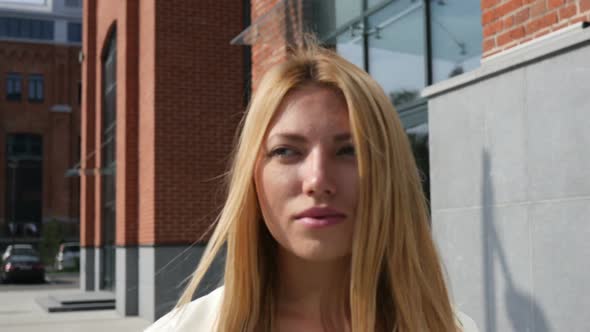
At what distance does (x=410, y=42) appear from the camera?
6902 mm

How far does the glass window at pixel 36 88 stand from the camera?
51.4 m

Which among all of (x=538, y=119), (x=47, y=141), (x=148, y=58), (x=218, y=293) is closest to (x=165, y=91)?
(x=148, y=58)

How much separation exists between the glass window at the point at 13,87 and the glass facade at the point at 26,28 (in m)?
2.93

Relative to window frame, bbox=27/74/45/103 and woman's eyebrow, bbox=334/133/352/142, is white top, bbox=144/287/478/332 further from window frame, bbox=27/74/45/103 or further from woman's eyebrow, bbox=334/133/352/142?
window frame, bbox=27/74/45/103

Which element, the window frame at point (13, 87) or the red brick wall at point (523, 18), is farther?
the window frame at point (13, 87)

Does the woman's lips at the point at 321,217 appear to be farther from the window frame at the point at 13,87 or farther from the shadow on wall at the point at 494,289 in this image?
the window frame at the point at 13,87

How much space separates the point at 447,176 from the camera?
490 cm

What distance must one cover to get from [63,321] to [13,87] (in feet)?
130

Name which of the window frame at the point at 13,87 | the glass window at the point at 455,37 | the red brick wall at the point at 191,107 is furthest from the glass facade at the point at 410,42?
the window frame at the point at 13,87

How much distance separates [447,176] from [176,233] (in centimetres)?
830

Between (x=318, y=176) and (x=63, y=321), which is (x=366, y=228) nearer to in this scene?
(x=318, y=176)

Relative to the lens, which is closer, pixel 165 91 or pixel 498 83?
pixel 498 83

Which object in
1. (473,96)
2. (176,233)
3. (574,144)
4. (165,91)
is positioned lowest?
(176,233)

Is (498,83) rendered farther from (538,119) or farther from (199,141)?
(199,141)
